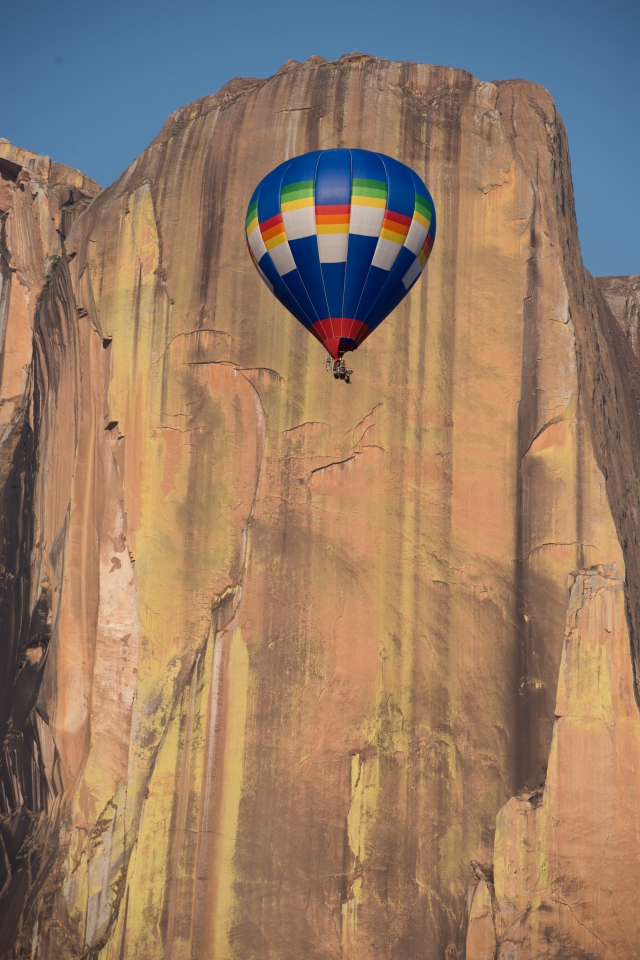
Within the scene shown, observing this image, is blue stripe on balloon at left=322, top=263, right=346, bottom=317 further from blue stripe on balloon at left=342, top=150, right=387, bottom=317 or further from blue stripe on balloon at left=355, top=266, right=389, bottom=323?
blue stripe on balloon at left=355, top=266, right=389, bottom=323

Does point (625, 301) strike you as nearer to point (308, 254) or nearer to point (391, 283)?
point (391, 283)

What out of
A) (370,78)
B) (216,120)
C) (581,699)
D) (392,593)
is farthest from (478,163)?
(581,699)

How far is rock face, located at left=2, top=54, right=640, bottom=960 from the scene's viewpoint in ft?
53.7

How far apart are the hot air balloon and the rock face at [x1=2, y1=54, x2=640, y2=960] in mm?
1241

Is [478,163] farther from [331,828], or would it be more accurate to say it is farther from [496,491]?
[331,828]

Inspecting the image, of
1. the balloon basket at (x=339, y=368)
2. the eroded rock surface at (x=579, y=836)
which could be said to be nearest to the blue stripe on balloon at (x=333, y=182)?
the balloon basket at (x=339, y=368)

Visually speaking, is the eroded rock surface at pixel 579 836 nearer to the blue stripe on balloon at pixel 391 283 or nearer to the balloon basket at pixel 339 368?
the balloon basket at pixel 339 368

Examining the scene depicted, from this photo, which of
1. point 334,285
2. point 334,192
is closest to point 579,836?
point 334,285

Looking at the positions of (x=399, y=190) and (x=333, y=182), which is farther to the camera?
(x=399, y=190)

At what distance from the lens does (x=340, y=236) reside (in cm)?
1612

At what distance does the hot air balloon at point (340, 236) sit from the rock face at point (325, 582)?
124cm

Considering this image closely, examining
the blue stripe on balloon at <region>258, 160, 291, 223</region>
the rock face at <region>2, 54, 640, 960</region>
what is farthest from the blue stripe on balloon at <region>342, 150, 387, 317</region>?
the rock face at <region>2, 54, 640, 960</region>

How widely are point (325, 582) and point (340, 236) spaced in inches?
180

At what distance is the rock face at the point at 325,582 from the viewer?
53.7ft
